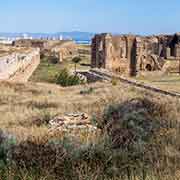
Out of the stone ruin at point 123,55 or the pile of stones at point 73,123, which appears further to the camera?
the stone ruin at point 123,55

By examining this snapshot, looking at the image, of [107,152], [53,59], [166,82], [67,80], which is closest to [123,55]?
[166,82]

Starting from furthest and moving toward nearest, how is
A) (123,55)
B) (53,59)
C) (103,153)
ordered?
(53,59) < (123,55) < (103,153)

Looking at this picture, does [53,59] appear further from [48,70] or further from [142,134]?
[142,134]

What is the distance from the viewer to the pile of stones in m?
7.70

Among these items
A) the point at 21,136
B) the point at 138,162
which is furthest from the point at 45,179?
the point at 21,136

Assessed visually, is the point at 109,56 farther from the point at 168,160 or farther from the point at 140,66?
the point at 168,160

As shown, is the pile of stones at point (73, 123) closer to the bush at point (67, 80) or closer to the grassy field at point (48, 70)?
the bush at point (67, 80)

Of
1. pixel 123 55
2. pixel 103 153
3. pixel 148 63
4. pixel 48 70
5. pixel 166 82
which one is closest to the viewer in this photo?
pixel 103 153

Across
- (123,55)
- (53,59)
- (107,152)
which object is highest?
(107,152)

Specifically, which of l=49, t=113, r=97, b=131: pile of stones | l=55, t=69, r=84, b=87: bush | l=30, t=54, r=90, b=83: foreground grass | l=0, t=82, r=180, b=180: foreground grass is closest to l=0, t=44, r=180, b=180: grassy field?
l=0, t=82, r=180, b=180: foreground grass

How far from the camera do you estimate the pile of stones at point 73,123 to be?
7.70 metres

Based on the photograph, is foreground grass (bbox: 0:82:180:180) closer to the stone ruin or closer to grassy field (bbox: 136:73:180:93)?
grassy field (bbox: 136:73:180:93)

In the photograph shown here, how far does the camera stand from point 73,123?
8.16 m

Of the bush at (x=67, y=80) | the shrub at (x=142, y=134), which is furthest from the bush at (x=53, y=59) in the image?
the shrub at (x=142, y=134)
